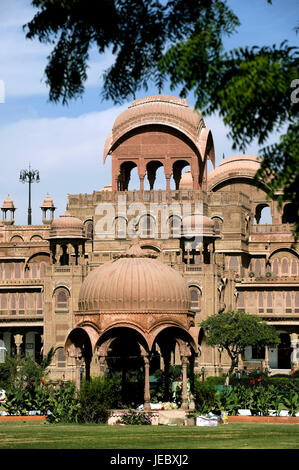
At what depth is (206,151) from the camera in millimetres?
82375

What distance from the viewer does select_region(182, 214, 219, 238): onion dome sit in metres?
73.8

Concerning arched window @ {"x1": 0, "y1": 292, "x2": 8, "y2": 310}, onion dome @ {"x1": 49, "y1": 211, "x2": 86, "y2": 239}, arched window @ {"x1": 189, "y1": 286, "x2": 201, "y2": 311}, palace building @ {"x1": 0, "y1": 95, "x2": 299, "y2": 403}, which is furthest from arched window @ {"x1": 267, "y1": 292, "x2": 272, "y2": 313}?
arched window @ {"x1": 0, "y1": 292, "x2": 8, "y2": 310}

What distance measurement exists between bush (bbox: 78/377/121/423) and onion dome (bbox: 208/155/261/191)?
5502 cm

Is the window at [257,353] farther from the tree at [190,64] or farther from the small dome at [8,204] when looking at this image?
the tree at [190,64]

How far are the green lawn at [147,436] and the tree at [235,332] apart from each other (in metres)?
33.1

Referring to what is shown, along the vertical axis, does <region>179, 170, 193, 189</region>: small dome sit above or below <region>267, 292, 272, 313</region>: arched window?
above

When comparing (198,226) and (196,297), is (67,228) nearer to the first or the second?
(198,226)

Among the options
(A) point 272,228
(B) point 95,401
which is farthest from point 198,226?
(B) point 95,401

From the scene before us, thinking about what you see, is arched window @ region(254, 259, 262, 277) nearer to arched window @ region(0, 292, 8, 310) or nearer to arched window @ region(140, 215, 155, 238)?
arched window @ region(140, 215, 155, 238)

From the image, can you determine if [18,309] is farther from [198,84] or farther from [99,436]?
[198,84]

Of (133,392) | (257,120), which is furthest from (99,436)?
(257,120)

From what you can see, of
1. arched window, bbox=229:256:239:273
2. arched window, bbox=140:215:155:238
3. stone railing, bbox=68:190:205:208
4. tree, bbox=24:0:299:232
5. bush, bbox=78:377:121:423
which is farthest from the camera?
arched window, bbox=229:256:239:273

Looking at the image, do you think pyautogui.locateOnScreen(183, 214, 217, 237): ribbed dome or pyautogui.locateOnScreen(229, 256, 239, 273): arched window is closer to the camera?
pyautogui.locateOnScreen(183, 214, 217, 237): ribbed dome

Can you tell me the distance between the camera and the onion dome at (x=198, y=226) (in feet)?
242
